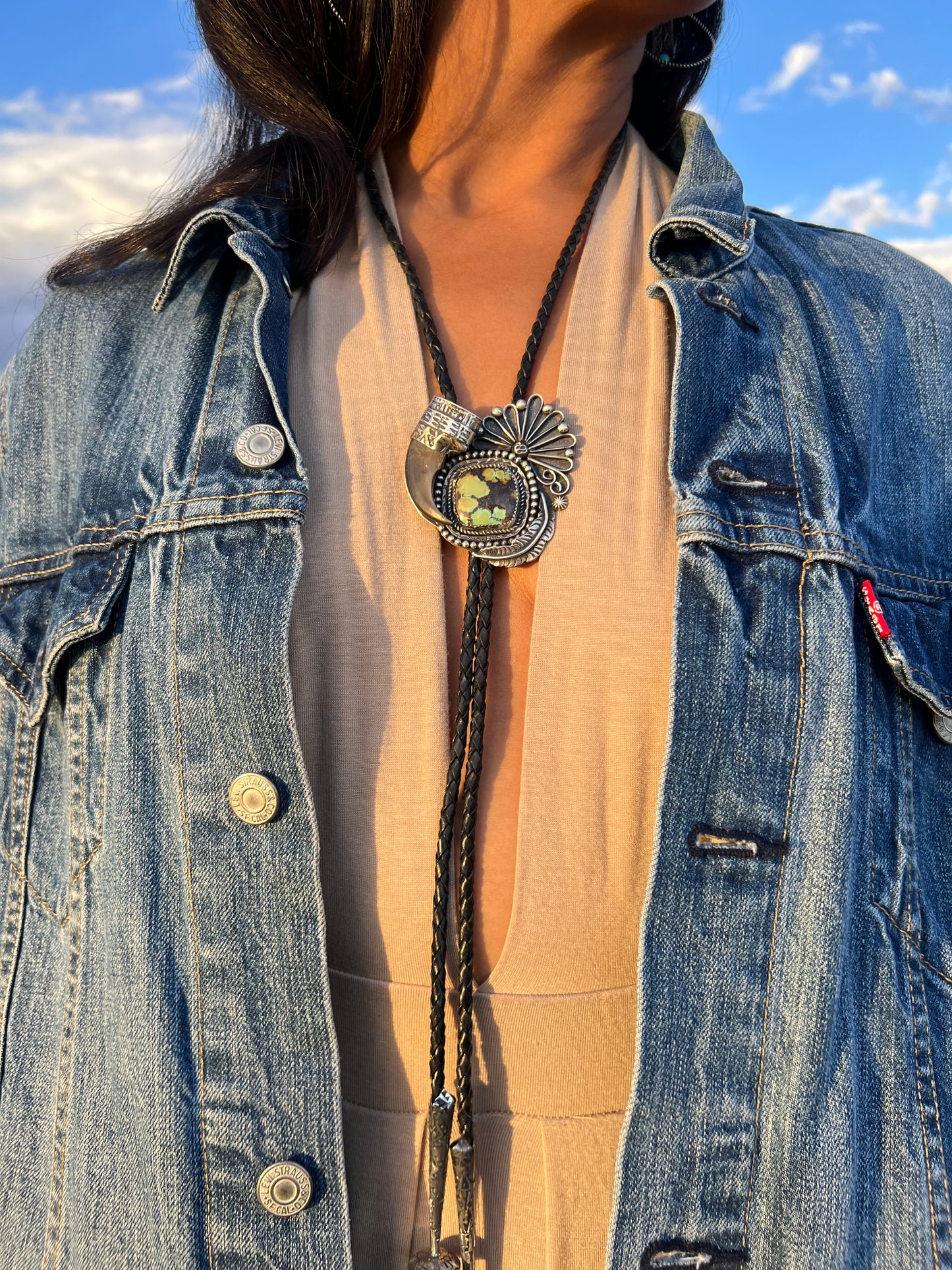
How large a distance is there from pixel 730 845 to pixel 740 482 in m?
0.47

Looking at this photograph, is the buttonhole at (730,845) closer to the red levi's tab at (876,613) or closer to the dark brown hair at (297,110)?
the red levi's tab at (876,613)

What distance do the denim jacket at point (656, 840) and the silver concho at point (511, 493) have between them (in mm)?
162

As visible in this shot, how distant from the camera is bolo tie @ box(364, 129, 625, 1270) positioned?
1.21 meters

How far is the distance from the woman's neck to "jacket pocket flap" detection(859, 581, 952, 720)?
33.4 inches

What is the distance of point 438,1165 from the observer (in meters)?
1.20

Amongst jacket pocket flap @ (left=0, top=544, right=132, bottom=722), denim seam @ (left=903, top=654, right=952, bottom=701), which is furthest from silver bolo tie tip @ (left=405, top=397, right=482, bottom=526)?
denim seam @ (left=903, top=654, right=952, bottom=701)

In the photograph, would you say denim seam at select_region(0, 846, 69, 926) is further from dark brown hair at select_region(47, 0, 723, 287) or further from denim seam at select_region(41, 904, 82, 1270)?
dark brown hair at select_region(47, 0, 723, 287)

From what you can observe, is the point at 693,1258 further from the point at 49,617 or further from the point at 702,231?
the point at 702,231

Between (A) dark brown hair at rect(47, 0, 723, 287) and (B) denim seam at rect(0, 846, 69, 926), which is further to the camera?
(A) dark brown hair at rect(47, 0, 723, 287)

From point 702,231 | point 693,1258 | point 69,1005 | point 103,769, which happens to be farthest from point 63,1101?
point 702,231

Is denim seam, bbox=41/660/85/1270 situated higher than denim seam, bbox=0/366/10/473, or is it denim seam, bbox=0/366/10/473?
denim seam, bbox=0/366/10/473

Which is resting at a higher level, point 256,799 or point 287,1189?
point 256,799

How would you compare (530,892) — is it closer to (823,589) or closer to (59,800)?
(823,589)

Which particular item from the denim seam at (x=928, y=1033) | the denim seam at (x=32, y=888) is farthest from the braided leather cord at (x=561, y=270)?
the denim seam at (x=32, y=888)
